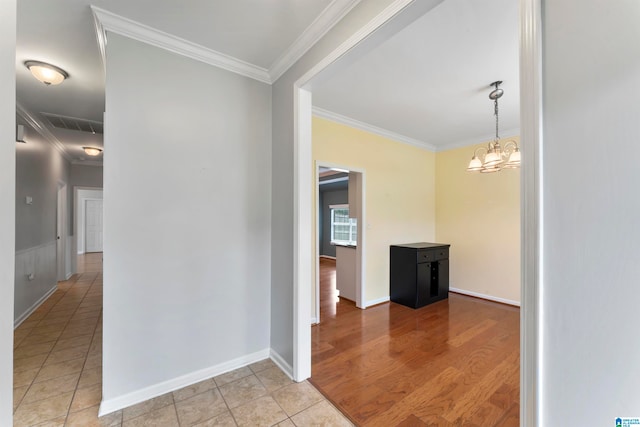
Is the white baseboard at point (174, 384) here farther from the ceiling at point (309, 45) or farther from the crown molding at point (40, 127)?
the crown molding at point (40, 127)

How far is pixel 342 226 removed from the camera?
29.3ft

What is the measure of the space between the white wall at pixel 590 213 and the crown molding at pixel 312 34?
1.20 meters

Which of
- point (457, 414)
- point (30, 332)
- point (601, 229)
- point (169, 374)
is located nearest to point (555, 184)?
point (601, 229)

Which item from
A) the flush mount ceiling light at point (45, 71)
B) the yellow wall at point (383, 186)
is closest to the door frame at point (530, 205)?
the yellow wall at point (383, 186)

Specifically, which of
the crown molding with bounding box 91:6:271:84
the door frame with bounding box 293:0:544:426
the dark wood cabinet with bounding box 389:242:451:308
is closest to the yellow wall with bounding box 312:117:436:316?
the dark wood cabinet with bounding box 389:242:451:308

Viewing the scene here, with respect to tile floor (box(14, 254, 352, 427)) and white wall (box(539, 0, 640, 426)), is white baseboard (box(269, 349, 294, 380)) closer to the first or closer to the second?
tile floor (box(14, 254, 352, 427))

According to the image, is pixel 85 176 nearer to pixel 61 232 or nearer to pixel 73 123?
pixel 61 232

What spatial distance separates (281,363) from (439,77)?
309 cm

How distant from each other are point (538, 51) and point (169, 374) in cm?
285

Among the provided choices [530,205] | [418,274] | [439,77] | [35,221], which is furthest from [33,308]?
[439,77]

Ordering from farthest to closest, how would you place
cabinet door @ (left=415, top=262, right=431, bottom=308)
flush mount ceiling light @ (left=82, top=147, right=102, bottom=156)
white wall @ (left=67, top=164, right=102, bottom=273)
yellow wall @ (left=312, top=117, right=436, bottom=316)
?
white wall @ (left=67, top=164, right=102, bottom=273), flush mount ceiling light @ (left=82, top=147, right=102, bottom=156), cabinet door @ (left=415, top=262, right=431, bottom=308), yellow wall @ (left=312, top=117, right=436, bottom=316)

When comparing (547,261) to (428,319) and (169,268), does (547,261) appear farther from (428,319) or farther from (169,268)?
(428,319)

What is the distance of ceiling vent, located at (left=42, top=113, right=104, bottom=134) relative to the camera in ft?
11.8

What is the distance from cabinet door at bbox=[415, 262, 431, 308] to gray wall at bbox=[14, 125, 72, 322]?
17.2ft
